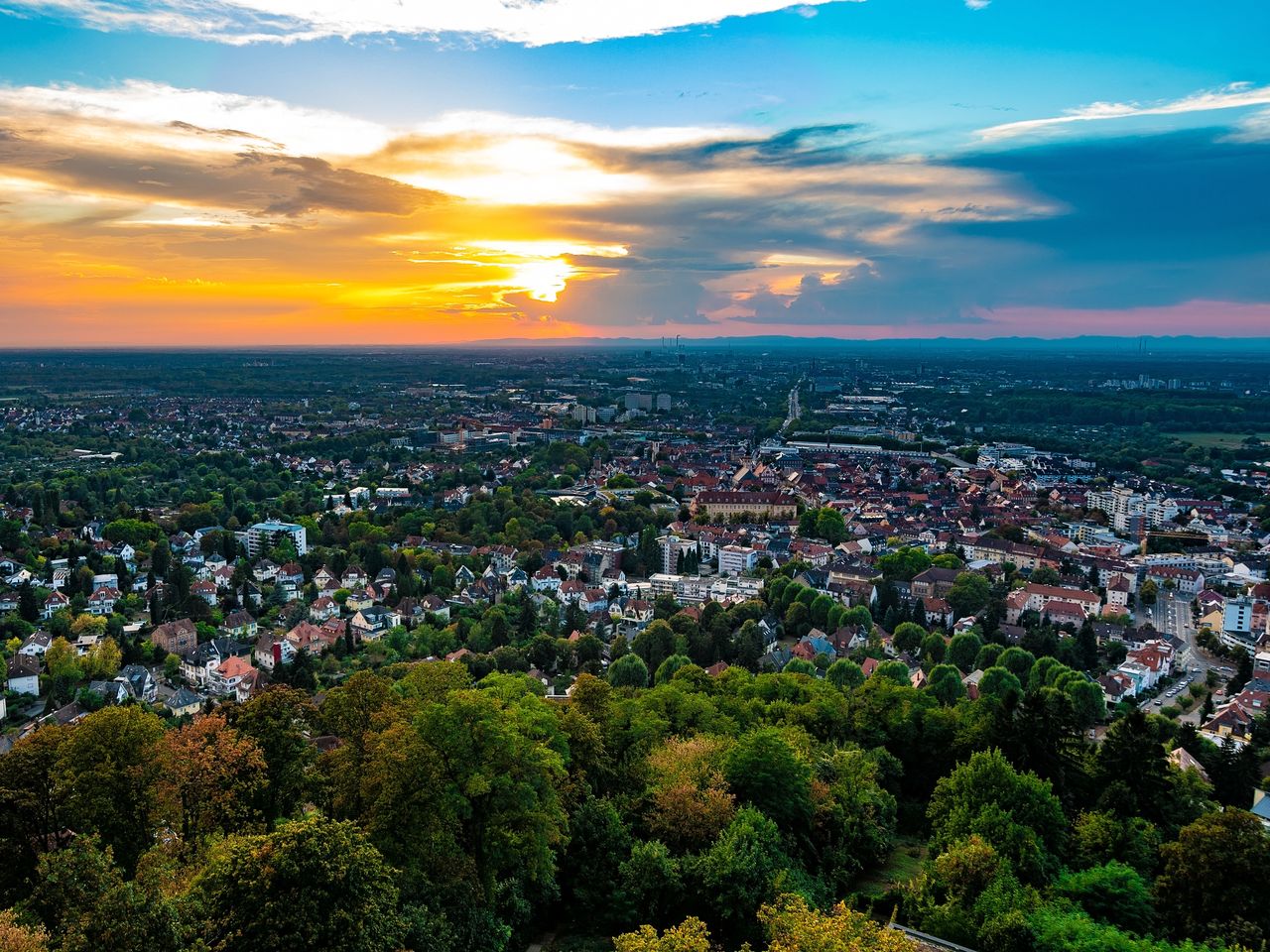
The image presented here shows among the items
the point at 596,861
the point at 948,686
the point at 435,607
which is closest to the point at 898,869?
the point at 596,861

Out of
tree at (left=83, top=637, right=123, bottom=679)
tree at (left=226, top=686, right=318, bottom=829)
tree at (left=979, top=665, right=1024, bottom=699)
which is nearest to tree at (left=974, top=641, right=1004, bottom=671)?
tree at (left=979, top=665, right=1024, bottom=699)

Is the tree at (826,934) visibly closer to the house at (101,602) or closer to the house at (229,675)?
the house at (229,675)

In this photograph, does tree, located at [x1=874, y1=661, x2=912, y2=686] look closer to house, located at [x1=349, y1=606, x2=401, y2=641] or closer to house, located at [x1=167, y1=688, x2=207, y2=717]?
house, located at [x1=349, y1=606, x2=401, y2=641]

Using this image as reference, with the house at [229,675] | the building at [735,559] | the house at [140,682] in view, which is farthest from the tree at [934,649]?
the house at [140,682]

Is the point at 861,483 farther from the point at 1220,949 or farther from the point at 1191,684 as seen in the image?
the point at 1220,949

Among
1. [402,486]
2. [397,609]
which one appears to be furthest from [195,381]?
[397,609]
